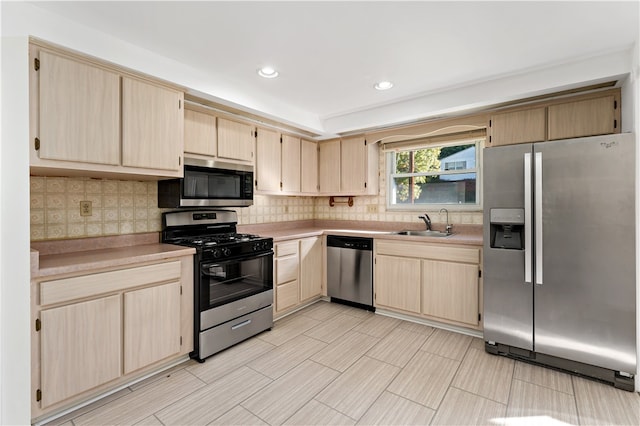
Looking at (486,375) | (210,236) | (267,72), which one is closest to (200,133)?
(267,72)

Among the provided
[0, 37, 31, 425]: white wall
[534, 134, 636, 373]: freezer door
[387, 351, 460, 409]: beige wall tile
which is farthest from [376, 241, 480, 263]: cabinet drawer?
[0, 37, 31, 425]: white wall

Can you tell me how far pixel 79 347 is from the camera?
73.2 inches

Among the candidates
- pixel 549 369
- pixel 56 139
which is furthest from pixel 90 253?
pixel 549 369

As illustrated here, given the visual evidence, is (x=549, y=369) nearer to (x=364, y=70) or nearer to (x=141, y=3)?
(x=364, y=70)

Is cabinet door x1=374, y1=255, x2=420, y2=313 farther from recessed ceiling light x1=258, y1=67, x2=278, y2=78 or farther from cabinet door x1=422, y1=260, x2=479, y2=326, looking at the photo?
recessed ceiling light x1=258, y1=67, x2=278, y2=78

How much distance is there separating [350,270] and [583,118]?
8.44ft

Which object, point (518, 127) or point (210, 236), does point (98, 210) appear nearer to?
point (210, 236)

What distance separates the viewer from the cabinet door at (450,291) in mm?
2893

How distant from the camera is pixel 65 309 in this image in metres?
1.80

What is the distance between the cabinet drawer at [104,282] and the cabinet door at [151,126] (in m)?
0.74

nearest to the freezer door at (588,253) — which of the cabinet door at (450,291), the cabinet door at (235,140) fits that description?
the cabinet door at (450,291)

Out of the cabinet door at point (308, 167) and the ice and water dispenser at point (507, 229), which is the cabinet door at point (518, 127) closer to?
the ice and water dispenser at point (507, 229)

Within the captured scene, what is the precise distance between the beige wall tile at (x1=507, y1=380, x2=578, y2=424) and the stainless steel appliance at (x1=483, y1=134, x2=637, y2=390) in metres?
0.37

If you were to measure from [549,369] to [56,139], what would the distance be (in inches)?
147
